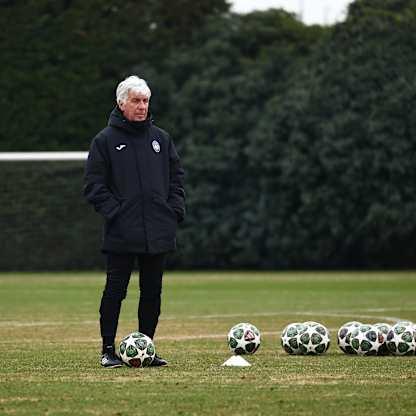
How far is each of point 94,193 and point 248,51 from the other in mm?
44826

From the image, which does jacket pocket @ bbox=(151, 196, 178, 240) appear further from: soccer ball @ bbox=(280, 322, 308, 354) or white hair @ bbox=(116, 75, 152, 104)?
soccer ball @ bbox=(280, 322, 308, 354)

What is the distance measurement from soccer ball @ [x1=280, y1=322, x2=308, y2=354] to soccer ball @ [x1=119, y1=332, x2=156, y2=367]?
6.35 feet

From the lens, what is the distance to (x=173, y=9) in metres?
55.5

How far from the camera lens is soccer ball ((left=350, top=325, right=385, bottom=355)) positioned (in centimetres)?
1241

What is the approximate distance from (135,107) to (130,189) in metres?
0.66

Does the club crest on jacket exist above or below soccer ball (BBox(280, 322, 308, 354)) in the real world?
above

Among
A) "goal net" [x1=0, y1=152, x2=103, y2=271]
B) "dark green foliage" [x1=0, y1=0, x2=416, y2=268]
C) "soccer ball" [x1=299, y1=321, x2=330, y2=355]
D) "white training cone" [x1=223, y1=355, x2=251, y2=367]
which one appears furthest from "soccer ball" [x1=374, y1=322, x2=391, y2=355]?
"dark green foliage" [x1=0, y1=0, x2=416, y2=268]

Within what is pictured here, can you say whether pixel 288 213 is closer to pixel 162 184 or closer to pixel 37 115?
pixel 37 115

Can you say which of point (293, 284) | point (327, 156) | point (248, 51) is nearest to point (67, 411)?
point (293, 284)

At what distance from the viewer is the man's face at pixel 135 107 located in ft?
36.0

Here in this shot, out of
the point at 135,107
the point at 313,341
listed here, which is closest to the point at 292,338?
the point at 313,341

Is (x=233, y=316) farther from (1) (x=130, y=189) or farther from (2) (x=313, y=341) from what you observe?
(1) (x=130, y=189)

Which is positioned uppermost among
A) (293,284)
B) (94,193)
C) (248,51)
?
(248,51)

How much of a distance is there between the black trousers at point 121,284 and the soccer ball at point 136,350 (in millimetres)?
168
